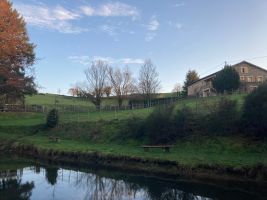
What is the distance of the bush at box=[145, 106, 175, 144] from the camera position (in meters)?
29.8

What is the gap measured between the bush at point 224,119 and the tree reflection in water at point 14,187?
1513 centimetres

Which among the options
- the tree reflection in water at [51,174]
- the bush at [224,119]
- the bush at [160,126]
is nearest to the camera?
the tree reflection in water at [51,174]

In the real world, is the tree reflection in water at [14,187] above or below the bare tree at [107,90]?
below

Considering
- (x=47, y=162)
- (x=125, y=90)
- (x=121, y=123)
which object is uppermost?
(x=125, y=90)

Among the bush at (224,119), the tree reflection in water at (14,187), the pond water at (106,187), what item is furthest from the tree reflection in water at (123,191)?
the bush at (224,119)

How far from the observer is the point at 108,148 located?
29844 mm

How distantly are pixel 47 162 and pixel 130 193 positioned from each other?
13.3 m

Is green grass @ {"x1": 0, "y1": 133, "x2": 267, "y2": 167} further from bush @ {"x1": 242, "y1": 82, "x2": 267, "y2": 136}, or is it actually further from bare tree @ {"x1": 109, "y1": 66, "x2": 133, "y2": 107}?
bare tree @ {"x1": 109, "y1": 66, "x2": 133, "y2": 107}

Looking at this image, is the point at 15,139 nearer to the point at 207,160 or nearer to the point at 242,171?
the point at 207,160

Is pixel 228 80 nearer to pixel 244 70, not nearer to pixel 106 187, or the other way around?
pixel 244 70

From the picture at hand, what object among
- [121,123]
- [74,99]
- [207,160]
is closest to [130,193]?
[207,160]

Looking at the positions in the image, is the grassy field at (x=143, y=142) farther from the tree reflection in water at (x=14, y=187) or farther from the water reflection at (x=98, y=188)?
the tree reflection in water at (x=14, y=187)

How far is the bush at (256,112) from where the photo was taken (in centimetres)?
2505

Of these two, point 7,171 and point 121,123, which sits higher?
point 121,123
